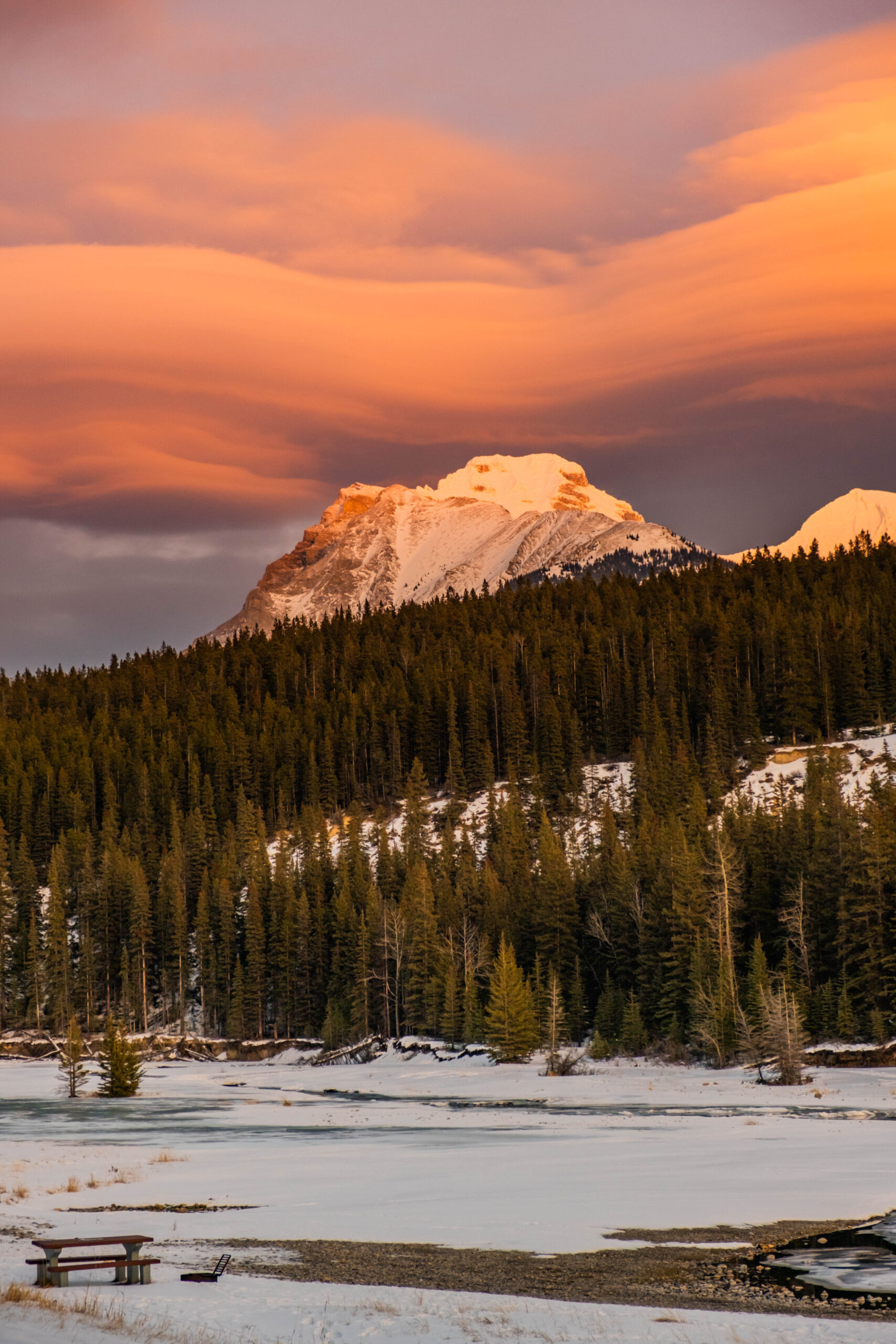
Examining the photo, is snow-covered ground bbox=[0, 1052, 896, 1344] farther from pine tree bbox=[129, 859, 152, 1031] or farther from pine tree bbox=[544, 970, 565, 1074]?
pine tree bbox=[129, 859, 152, 1031]

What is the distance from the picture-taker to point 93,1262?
18703 mm

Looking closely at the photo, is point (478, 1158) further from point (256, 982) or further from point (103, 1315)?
point (256, 982)

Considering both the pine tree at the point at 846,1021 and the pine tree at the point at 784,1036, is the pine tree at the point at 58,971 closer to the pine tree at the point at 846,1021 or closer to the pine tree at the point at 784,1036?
the pine tree at the point at 784,1036

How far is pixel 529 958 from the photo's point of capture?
300 feet

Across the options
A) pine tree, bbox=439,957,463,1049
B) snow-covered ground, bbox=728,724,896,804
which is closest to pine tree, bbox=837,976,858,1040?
pine tree, bbox=439,957,463,1049

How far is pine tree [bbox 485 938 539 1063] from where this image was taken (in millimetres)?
75125

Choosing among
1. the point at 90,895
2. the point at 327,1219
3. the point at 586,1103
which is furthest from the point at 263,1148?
the point at 90,895

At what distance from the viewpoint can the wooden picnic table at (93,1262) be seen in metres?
17.6

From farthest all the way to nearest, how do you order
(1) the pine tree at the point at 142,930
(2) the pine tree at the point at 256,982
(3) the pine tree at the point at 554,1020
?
(1) the pine tree at the point at 142,930 → (2) the pine tree at the point at 256,982 → (3) the pine tree at the point at 554,1020

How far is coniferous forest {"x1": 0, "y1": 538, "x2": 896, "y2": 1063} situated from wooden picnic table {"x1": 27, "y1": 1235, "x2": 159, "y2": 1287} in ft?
172

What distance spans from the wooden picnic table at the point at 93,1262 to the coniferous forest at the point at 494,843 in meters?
52.3

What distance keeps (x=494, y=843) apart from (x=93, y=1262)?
106 meters

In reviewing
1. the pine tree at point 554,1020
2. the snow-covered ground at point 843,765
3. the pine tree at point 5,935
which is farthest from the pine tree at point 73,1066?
the snow-covered ground at point 843,765

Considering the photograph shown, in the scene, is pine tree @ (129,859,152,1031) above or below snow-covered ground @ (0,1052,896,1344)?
above
